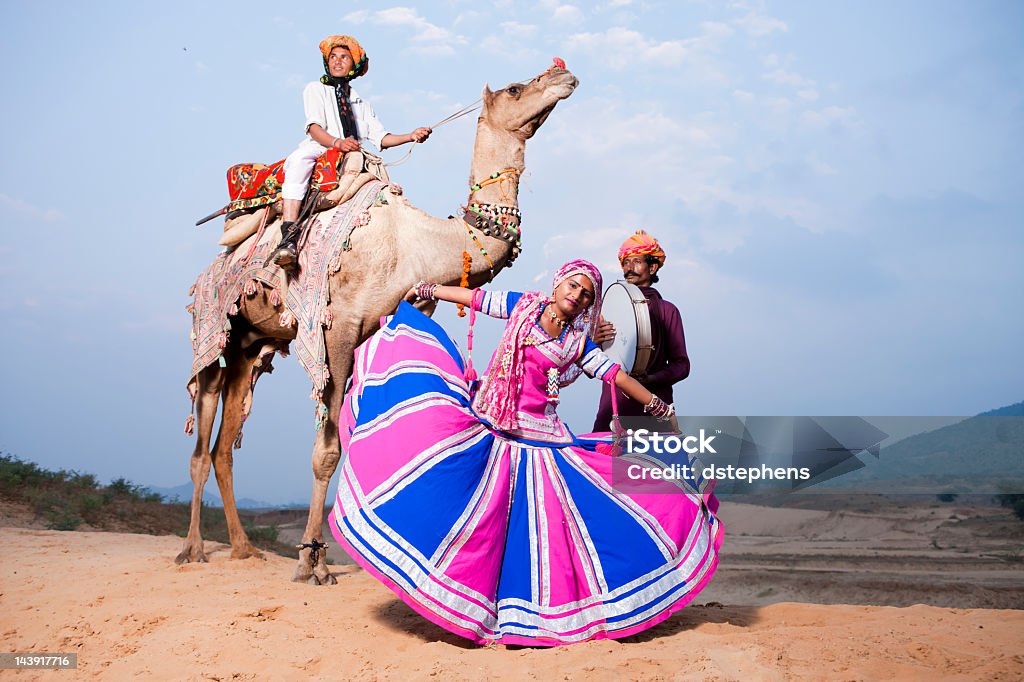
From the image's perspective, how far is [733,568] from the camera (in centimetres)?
1128

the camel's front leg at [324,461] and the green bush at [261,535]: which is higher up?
the camel's front leg at [324,461]

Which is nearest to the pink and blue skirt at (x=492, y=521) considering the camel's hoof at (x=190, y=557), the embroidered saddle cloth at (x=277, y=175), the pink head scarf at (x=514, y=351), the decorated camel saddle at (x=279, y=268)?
the pink head scarf at (x=514, y=351)

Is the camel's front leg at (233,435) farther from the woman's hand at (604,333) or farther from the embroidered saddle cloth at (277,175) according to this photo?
the woman's hand at (604,333)

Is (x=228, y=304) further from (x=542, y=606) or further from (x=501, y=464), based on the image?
(x=542, y=606)

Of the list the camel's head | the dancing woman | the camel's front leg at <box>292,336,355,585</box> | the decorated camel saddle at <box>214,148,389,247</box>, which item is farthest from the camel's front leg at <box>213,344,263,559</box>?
the camel's head

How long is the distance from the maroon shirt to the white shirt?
2.60 m

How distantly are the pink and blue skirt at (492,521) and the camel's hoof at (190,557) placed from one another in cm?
301

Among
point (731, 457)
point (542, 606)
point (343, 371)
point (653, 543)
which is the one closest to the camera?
point (542, 606)

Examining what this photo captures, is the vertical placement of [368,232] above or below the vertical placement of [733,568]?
above

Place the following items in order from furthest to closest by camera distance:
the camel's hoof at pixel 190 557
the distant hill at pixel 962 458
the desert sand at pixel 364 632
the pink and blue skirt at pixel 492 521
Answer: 1. the camel's hoof at pixel 190 557
2. the distant hill at pixel 962 458
3. the pink and blue skirt at pixel 492 521
4. the desert sand at pixel 364 632

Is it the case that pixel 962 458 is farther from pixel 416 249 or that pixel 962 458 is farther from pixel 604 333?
pixel 416 249

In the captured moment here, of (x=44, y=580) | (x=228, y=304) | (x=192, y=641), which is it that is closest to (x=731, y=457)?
(x=192, y=641)

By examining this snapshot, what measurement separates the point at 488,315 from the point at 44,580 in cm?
402

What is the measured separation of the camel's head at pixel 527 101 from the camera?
7.06m
